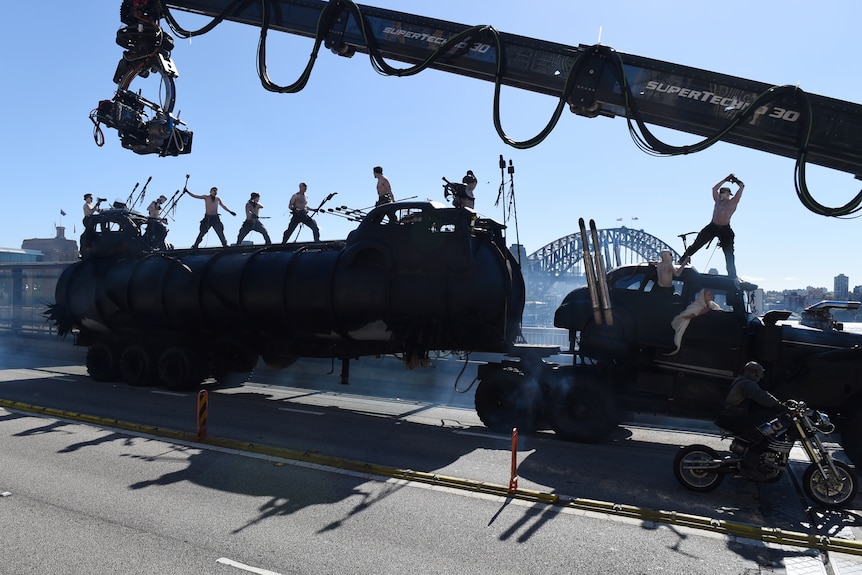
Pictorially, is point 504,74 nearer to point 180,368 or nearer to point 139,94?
point 139,94

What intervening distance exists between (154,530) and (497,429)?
6796 mm

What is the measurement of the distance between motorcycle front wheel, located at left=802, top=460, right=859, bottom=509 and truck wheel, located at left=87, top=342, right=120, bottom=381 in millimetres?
16788

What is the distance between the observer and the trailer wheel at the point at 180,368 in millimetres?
16109

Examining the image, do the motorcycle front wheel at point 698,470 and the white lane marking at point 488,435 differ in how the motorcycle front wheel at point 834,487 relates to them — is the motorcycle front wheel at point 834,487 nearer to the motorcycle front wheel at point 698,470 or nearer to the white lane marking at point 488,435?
the motorcycle front wheel at point 698,470

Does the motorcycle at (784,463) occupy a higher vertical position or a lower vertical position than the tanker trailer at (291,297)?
lower

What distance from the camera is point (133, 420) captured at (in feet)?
39.3

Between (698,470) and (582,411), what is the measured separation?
295 centimetres

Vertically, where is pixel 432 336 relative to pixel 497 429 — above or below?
above

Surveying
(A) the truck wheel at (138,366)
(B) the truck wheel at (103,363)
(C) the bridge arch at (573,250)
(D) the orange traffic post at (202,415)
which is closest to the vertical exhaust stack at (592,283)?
(D) the orange traffic post at (202,415)

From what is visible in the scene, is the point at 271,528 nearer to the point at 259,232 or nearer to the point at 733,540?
the point at 733,540

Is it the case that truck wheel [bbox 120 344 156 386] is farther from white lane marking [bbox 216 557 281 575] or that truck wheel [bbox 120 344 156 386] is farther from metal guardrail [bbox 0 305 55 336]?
metal guardrail [bbox 0 305 55 336]

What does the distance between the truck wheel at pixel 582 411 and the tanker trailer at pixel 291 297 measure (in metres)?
1.76

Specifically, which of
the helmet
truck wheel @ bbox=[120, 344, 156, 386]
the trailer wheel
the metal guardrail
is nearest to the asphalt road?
the helmet

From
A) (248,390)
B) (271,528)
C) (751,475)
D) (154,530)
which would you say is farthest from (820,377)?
(248,390)
